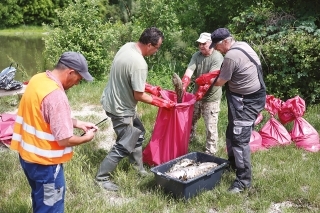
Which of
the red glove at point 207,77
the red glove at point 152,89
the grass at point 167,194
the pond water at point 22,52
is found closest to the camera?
the grass at point 167,194

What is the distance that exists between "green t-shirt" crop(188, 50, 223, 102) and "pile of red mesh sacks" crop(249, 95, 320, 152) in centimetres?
91

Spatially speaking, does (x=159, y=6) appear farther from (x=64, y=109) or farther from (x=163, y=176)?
(x=64, y=109)

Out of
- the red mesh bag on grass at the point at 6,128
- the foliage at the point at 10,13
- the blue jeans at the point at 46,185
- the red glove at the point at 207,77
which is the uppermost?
the foliage at the point at 10,13

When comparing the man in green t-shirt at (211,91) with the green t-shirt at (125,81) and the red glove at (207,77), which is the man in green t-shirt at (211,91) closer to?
the red glove at (207,77)

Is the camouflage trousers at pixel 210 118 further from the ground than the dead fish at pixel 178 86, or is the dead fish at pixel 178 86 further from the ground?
the dead fish at pixel 178 86

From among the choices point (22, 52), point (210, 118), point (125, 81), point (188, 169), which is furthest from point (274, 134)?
point (22, 52)

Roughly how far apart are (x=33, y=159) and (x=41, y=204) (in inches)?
13.8

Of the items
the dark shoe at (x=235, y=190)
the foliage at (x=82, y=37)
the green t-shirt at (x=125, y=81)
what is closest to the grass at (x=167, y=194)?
the dark shoe at (x=235, y=190)

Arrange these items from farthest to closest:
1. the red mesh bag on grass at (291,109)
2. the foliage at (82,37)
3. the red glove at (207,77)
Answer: the foliage at (82,37) < the red mesh bag on grass at (291,109) < the red glove at (207,77)

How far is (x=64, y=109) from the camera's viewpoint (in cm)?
254

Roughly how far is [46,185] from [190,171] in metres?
1.77

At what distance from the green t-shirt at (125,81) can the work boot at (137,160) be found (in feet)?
1.68

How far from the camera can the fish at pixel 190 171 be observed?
3979mm

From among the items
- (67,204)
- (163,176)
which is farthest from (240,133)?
(67,204)
